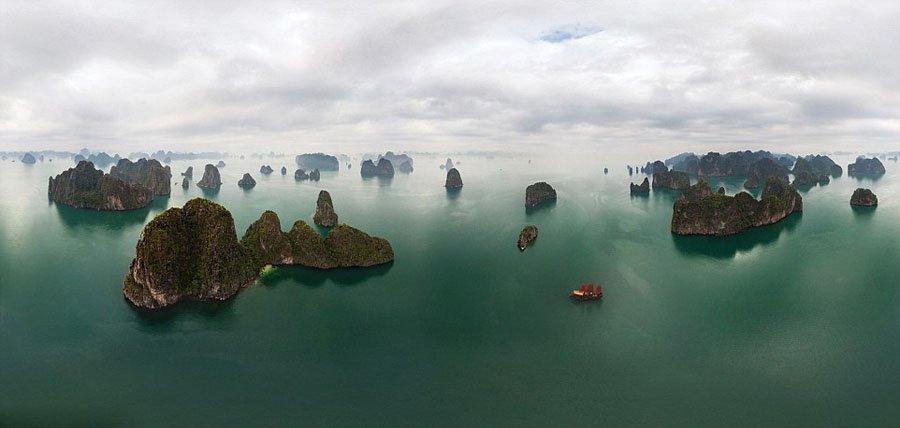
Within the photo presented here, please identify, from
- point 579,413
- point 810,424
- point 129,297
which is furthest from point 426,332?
point 129,297

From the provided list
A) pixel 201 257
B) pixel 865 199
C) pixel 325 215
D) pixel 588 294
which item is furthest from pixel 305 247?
pixel 865 199

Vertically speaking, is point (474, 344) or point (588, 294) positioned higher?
point (588, 294)

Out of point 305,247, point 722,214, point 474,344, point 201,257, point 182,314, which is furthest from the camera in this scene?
point 722,214

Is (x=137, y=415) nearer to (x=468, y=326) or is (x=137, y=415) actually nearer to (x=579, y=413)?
(x=468, y=326)

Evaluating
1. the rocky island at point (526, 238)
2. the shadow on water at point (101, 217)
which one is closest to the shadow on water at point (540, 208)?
the rocky island at point (526, 238)

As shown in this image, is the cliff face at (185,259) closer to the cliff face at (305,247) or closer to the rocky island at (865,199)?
the cliff face at (305,247)

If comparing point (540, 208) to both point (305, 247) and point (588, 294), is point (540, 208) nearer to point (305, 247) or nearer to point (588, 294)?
point (588, 294)

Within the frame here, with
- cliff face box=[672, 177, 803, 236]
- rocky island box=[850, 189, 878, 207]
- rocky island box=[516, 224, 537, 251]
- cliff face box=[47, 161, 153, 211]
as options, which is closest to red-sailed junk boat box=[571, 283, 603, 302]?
rocky island box=[516, 224, 537, 251]
